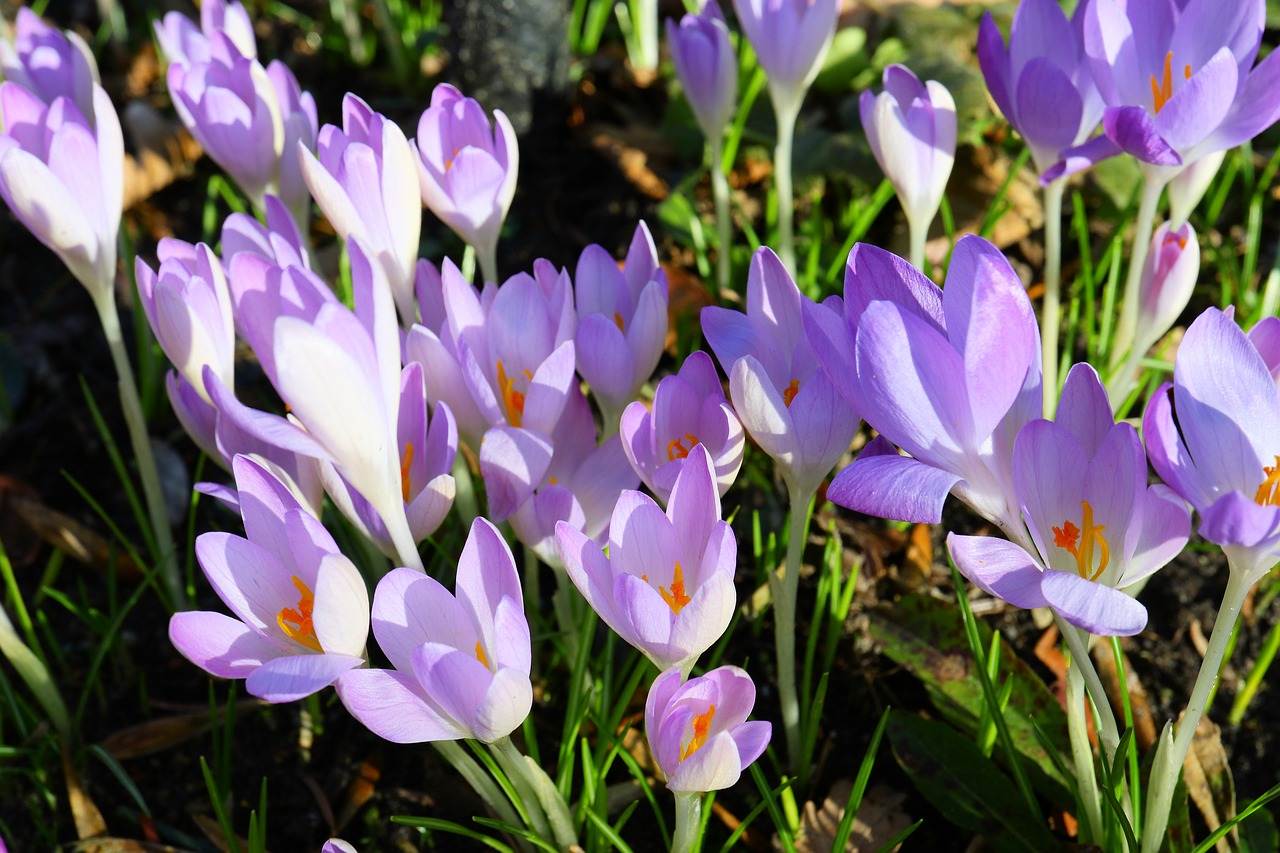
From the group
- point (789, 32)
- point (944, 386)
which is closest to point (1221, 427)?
point (944, 386)

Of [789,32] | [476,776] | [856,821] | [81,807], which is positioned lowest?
[81,807]

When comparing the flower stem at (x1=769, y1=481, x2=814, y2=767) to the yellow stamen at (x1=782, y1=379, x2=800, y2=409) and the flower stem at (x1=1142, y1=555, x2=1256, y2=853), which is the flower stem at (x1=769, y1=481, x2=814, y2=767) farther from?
the flower stem at (x1=1142, y1=555, x2=1256, y2=853)

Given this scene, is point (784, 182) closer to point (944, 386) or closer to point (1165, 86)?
point (1165, 86)

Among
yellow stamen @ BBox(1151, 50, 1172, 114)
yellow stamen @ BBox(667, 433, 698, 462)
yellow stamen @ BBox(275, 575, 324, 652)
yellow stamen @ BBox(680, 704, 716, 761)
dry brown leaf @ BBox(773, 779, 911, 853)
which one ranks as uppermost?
yellow stamen @ BBox(1151, 50, 1172, 114)

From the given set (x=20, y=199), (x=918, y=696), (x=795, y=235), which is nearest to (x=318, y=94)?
(x=795, y=235)

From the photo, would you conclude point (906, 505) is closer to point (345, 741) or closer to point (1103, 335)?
point (345, 741)

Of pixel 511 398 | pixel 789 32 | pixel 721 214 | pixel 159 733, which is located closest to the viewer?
pixel 511 398

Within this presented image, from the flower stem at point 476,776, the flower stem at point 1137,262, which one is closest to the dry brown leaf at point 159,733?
the flower stem at point 476,776

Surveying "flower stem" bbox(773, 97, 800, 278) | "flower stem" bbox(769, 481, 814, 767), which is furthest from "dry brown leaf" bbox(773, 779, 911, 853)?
"flower stem" bbox(773, 97, 800, 278)
